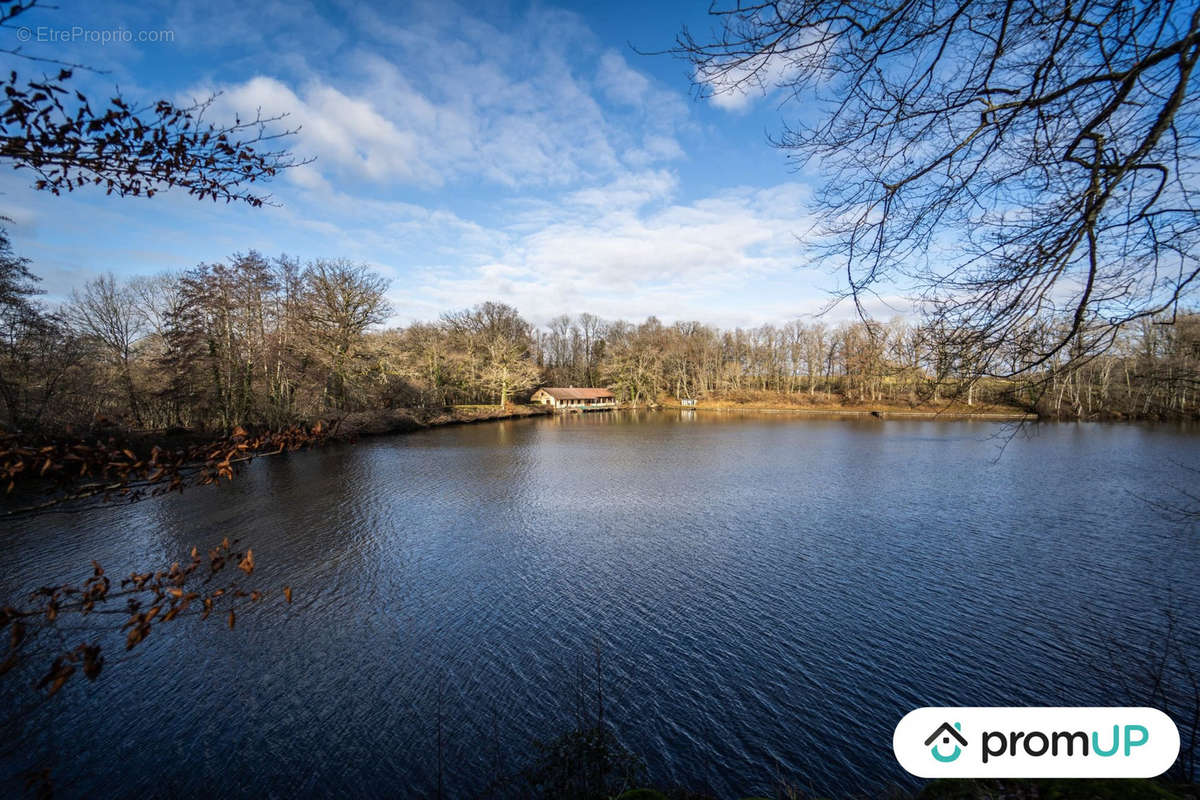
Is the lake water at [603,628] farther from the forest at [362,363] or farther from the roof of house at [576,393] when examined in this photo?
the roof of house at [576,393]

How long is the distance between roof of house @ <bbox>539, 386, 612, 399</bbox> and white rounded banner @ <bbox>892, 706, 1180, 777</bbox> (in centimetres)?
5487

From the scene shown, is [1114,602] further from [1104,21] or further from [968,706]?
[1104,21]

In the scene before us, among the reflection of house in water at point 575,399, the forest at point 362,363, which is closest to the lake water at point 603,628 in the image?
the forest at point 362,363

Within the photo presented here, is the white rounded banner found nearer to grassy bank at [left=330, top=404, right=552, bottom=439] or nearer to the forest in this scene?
the forest

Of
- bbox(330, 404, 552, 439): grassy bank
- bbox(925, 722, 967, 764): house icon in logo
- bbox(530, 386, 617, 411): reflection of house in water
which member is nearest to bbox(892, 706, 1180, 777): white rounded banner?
bbox(925, 722, 967, 764): house icon in logo

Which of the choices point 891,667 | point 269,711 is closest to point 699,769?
point 891,667

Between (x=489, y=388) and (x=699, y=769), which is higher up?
(x=489, y=388)

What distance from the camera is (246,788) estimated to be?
501 cm

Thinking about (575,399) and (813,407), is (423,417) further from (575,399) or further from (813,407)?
(813,407)

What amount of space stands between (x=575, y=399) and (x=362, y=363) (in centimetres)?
3283

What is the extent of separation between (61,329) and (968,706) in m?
26.5

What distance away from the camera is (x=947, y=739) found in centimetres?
432

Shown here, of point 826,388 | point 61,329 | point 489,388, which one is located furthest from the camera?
point 826,388

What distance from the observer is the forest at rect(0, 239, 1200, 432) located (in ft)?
10.4
